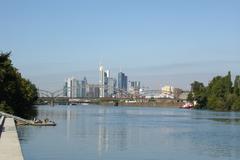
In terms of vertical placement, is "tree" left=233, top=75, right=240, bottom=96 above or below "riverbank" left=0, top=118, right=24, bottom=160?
above

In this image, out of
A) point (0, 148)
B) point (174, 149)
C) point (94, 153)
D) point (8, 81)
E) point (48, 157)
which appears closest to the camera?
point (0, 148)

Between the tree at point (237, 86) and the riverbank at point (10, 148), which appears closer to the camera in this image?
the riverbank at point (10, 148)

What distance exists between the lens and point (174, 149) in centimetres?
4497

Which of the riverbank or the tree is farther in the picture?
the tree

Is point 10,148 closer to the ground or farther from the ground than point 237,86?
closer to the ground

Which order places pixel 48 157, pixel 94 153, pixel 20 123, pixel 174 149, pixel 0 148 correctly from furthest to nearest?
pixel 20 123
pixel 174 149
pixel 94 153
pixel 48 157
pixel 0 148

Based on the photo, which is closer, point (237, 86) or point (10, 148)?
point (10, 148)

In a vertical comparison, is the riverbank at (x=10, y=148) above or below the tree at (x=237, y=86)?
below

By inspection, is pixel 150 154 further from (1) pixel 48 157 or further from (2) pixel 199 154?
(1) pixel 48 157

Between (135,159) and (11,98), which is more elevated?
(11,98)

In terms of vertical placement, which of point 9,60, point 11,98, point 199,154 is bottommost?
point 199,154

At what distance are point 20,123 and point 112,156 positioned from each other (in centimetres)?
3564

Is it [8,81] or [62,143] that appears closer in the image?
[62,143]

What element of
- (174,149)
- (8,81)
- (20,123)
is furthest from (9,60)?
(174,149)
